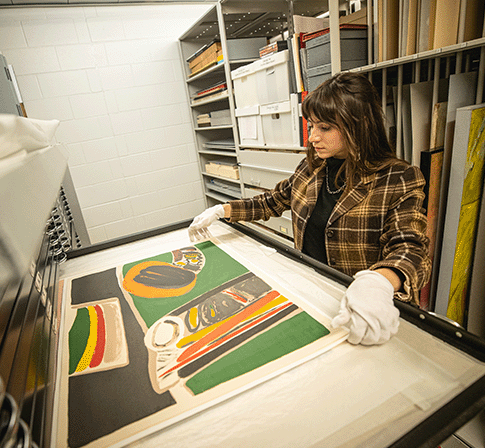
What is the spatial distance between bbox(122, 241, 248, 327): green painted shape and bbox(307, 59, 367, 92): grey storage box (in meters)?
1.00

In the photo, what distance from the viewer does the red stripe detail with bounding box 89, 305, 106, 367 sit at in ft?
2.28

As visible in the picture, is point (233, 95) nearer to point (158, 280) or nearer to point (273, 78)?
point (273, 78)

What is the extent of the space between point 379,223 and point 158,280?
72cm

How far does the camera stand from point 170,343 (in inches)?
28.2

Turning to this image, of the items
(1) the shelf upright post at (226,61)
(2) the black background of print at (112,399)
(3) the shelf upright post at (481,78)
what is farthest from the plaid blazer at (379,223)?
(1) the shelf upright post at (226,61)

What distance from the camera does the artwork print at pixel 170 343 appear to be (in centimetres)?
56

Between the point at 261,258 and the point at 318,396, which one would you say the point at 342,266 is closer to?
the point at 261,258

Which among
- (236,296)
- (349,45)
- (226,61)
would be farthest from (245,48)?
(236,296)

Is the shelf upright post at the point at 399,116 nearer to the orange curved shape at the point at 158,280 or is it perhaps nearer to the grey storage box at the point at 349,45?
the grey storage box at the point at 349,45

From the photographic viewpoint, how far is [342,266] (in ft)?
3.83

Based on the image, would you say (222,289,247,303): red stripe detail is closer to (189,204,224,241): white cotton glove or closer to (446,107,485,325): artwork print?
(189,204,224,241): white cotton glove

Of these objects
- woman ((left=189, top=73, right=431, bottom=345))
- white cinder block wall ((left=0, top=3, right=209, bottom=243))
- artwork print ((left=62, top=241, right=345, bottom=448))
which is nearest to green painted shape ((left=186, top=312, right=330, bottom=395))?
artwork print ((left=62, top=241, right=345, bottom=448))

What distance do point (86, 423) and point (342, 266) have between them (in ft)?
2.94

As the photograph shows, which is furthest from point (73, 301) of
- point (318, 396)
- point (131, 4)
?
point (131, 4)
